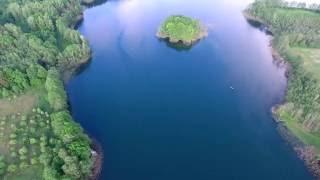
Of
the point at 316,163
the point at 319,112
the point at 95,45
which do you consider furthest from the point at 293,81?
the point at 95,45

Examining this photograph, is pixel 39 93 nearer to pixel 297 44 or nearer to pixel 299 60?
pixel 299 60

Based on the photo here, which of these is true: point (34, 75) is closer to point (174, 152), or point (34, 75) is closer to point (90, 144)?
point (90, 144)

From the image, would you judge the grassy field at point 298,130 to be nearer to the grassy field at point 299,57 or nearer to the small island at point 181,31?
the grassy field at point 299,57

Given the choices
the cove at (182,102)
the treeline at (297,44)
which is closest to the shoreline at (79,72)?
the cove at (182,102)

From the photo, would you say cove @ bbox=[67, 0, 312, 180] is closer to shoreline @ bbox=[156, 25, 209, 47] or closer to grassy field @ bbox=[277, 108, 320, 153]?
shoreline @ bbox=[156, 25, 209, 47]

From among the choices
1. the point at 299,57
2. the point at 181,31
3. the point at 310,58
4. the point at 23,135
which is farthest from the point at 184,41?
the point at 23,135
